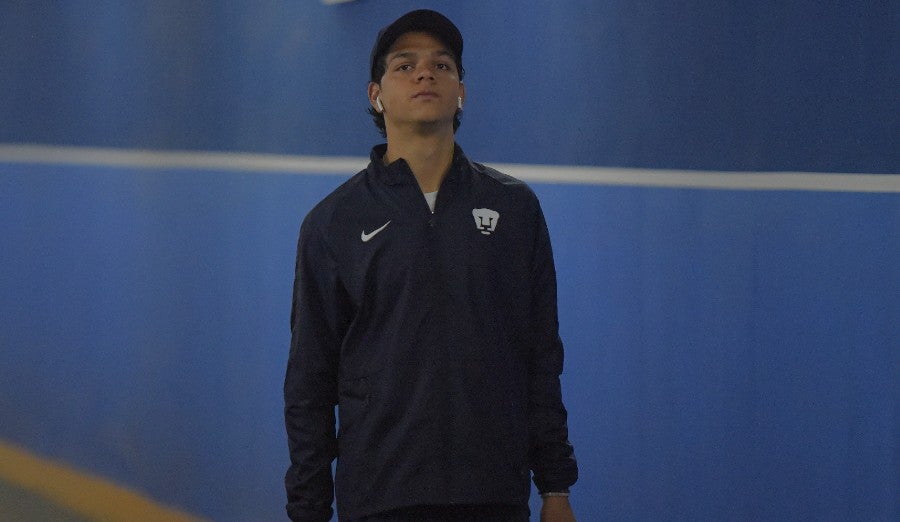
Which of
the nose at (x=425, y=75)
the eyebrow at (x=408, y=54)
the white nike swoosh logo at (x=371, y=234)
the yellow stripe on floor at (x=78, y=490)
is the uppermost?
the eyebrow at (x=408, y=54)

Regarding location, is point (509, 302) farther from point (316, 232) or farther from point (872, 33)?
point (872, 33)

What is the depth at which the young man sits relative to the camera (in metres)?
2.28

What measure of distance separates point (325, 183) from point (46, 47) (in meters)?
1.67

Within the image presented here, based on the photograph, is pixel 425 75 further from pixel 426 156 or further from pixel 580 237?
pixel 580 237

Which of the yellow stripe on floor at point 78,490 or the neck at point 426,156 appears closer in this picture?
the neck at point 426,156

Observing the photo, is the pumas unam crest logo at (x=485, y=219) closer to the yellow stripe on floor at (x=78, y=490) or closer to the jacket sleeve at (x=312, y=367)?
the jacket sleeve at (x=312, y=367)

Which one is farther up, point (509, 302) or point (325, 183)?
point (325, 183)

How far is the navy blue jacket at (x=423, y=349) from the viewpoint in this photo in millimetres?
2277

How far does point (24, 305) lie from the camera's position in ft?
16.7

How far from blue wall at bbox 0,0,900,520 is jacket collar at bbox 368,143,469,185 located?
0.58m

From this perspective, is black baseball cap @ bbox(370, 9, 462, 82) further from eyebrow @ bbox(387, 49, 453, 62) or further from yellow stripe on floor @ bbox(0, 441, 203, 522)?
yellow stripe on floor @ bbox(0, 441, 203, 522)

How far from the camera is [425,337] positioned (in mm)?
2295

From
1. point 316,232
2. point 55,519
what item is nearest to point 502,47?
point 316,232

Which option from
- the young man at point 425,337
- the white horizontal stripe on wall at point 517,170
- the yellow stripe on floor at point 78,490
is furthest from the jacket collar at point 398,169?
the yellow stripe on floor at point 78,490
